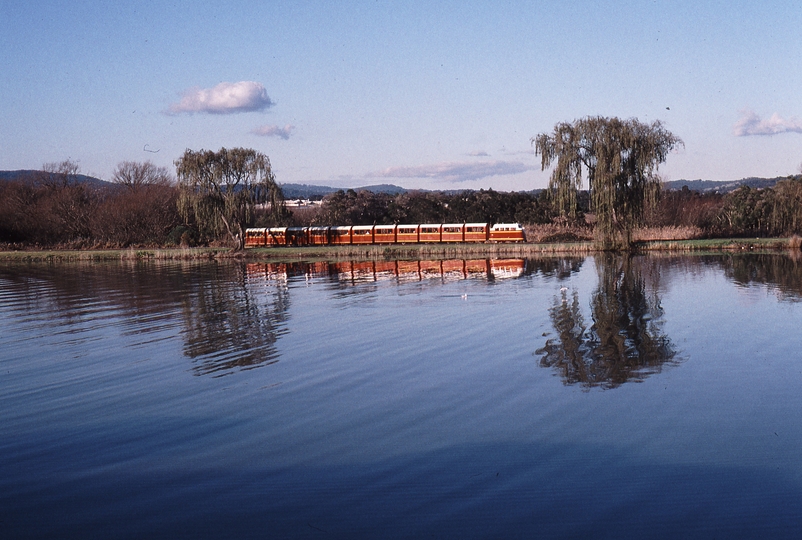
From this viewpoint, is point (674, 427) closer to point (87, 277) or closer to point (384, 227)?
point (87, 277)

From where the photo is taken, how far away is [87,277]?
3566 cm

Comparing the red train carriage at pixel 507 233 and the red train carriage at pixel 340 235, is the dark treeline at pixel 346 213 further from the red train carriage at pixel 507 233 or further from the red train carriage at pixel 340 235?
the red train carriage at pixel 340 235

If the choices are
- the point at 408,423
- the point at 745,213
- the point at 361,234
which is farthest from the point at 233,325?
the point at 745,213

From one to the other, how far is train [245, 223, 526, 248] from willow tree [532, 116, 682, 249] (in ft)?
39.7

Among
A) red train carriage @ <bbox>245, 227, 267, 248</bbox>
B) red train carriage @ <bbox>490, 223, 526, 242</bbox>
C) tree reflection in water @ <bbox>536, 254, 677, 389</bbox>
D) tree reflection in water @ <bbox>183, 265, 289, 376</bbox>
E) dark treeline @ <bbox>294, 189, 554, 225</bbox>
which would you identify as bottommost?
tree reflection in water @ <bbox>536, 254, 677, 389</bbox>

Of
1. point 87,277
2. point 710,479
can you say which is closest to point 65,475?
point 710,479

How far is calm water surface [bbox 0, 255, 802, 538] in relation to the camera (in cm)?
657

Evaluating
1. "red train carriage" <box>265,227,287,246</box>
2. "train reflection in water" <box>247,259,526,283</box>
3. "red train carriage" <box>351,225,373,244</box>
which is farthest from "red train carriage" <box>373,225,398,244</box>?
"train reflection in water" <box>247,259,526,283</box>

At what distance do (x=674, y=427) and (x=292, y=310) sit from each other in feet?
43.6

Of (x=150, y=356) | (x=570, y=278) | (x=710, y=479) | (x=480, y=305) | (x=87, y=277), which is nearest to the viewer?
(x=710, y=479)

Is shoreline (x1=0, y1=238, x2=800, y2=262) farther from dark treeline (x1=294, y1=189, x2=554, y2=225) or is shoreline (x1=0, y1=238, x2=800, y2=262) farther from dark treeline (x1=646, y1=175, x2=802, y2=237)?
dark treeline (x1=294, y1=189, x2=554, y2=225)

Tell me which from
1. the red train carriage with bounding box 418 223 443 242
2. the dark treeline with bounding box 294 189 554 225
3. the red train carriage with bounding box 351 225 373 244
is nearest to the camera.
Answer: the red train carriage with bounding box 418 223 443 242

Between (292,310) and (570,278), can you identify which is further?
(570,278)

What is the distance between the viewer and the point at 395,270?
36.3 m
